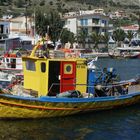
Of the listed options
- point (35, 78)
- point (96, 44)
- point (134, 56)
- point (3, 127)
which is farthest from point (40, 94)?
Answer: point (96, 44)

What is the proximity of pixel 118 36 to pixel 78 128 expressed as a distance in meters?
88.8

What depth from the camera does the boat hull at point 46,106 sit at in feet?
67.4

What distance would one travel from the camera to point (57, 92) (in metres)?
22.7

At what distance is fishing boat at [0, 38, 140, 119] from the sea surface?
43 cm

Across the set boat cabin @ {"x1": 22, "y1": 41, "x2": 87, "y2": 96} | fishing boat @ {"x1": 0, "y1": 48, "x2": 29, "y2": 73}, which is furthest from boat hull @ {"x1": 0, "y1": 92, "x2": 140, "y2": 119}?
fishing boat @ {"x1": 0, "y1": 48, "x2": 29, "y2": 73}

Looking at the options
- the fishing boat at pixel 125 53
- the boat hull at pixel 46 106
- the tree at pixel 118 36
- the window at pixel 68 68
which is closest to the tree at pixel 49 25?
the fishing boat at pixel 125 53

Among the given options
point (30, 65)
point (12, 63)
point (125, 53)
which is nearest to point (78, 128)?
point (30, 65)

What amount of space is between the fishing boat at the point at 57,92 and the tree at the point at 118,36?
83.6 meters

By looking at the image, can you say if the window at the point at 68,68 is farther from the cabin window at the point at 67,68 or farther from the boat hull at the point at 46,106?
the boat hull at the point at 46,106

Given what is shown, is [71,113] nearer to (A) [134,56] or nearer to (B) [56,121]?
(B) [56,121]

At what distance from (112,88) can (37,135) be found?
7209 mm

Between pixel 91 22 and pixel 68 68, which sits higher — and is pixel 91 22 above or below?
above

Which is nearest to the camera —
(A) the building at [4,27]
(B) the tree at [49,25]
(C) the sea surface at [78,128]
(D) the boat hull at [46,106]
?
(C) the sea surface at [78,128]

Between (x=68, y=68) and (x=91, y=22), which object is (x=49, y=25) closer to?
(x=91, y=22)
